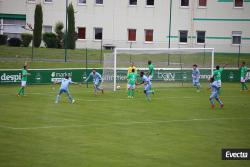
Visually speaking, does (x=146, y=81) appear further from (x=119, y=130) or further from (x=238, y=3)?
(x=238, y=3)

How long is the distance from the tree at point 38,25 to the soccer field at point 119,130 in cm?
2274

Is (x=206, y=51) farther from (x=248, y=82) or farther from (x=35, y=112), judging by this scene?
(x=35, y=112)

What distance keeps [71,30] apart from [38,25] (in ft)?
10.7

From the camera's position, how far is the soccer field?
77.7 feet

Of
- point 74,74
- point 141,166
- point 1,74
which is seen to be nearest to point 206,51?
point 74,74

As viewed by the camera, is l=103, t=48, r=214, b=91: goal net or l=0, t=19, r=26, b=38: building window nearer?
l=103, t=48, r=214, b=91: goal net

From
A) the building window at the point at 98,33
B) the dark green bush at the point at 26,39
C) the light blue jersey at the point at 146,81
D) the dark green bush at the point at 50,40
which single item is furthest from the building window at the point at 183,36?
the light blue jersey at the point at 146,81

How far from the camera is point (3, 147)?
992 inches

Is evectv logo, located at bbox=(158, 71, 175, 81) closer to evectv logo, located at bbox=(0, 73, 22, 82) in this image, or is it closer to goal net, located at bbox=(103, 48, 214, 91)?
goal net, located at bbox=(103, 48, 214, 91)

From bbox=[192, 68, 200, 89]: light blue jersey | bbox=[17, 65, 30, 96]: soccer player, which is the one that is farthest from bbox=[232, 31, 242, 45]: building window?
bbox=[17, 65, 30, 96]: soccer player

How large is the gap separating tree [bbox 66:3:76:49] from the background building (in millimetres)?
3135

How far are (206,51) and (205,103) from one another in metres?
12.6

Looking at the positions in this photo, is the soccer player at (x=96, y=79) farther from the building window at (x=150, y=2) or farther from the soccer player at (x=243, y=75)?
the building window at (x=150, y=2)

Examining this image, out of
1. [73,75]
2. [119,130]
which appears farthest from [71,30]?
[119,130]
